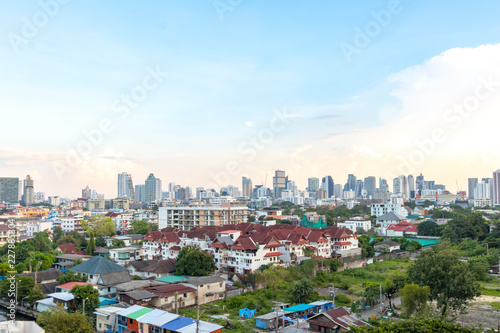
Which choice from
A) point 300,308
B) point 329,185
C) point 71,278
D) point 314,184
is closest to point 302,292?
point 300,308

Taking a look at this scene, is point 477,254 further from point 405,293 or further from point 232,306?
point 232,306

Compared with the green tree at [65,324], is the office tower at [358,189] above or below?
above

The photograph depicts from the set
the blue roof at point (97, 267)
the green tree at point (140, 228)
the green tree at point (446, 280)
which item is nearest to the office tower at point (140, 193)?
the green tree at point (140, 228)

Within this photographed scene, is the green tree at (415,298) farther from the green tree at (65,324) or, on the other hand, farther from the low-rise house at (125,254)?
the low-rise house at (125,254)

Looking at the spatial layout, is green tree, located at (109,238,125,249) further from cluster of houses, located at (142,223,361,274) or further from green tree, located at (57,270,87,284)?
green tree, located at (57,270,87,284)

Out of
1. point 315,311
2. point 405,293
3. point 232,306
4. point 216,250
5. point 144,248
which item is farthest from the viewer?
point 144,248

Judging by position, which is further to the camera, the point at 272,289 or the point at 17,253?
the point at 17,253

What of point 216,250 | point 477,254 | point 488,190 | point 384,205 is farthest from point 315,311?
point 488,190
